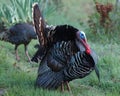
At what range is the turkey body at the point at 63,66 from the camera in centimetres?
604

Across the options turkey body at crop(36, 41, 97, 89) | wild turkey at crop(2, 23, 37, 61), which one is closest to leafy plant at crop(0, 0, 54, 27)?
wild turkey at crop(2, 23, 37, 61)

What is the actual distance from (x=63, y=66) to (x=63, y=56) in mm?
139

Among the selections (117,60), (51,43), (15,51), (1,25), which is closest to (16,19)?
(1,25)

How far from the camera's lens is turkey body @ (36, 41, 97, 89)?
6035 millimetres

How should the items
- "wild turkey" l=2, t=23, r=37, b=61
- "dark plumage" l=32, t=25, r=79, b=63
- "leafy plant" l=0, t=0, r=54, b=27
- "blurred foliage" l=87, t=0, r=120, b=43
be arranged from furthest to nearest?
"blurred foliage" l=87, t=0, r=120, b=43
"leafy plant" l=0, t=0, r=54, b=27
"wild turkey" l=2, t=23, r=37, b=61
"dark plumage" l=32, t=25, r=79, b=63

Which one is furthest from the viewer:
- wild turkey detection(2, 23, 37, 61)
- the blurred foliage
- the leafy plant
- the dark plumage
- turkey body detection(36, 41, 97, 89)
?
the blurred foliage

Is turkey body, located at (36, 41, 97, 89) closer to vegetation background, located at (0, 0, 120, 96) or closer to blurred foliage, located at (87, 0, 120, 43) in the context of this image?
vegetation background, located at (0, 0, 120, 96)

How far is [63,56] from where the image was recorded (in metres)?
6.15

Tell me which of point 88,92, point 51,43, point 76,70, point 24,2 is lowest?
point 88,92

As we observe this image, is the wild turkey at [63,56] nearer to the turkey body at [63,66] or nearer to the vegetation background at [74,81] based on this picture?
the turkey body at [63,66]

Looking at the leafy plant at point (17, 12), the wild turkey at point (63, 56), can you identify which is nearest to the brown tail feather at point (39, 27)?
the wild turkey at point (63, 56)

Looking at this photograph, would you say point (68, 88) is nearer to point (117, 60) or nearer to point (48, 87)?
point (48, 87)

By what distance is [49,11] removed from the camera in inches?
439

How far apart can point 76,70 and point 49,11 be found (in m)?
5.34
